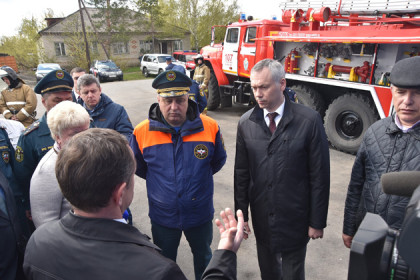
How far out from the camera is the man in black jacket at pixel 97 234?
3.11 ft

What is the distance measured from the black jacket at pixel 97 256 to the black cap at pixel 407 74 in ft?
4.57

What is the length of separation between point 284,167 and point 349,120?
14.1ft

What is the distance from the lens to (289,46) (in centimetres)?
664

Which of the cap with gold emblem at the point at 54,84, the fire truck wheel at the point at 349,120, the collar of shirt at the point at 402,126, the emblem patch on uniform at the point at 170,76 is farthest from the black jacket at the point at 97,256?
the fire truck wheel at the point at 349,120

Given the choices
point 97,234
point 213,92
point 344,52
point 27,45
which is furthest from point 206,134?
point 27,45

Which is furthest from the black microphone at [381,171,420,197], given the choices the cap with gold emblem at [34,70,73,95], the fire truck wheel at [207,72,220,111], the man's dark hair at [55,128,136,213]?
the fire truck wheel at [207,72,220,111]

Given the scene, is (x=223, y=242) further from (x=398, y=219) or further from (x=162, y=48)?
(x=162, y=48)

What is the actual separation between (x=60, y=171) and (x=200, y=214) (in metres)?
1.38

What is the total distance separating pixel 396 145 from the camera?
172 cm

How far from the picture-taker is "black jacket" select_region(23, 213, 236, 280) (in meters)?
0.94

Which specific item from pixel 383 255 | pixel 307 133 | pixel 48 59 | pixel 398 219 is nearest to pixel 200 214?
pixel 307 133

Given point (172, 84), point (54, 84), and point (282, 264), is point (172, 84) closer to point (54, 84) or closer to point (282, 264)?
point (54, 84)

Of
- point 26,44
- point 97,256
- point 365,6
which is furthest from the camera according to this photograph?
point 26,44

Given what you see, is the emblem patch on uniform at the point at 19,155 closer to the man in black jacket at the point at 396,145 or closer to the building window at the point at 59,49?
the man in black jacket at the point at 396,145
